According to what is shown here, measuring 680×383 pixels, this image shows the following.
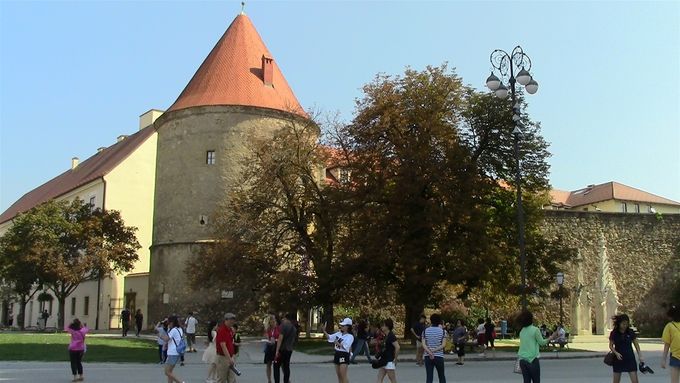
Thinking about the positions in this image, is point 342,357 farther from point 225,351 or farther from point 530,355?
point 530,355

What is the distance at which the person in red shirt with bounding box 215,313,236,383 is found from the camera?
13200 millimetres

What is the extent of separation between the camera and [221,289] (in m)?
37.8

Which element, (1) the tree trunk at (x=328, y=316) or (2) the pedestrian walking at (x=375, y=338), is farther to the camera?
(1) the tree trunk at (x=328, y=316)

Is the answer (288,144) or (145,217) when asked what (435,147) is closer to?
(288,144)

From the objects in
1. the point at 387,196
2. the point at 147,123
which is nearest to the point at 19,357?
the point at 387,196

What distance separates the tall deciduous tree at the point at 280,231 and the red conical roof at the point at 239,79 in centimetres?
581

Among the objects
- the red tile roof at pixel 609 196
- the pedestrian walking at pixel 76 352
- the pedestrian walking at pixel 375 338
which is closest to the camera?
the pedestrian walking at pixel 76 352

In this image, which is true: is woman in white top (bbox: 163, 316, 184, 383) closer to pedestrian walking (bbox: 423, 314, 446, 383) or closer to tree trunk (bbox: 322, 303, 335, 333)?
pedestrian walking (bbox: 423, 314, 446, 383)

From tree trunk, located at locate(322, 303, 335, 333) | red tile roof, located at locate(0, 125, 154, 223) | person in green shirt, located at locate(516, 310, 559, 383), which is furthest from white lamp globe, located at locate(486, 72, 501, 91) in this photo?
red tile roof, located at locate(0, 125, 154, 223)

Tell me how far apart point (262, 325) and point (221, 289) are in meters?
2.86

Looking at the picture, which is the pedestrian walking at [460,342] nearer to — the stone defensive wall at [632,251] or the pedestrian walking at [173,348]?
the pedestrian walking at [173,348]

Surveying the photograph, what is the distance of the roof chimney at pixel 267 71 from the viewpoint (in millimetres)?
41281

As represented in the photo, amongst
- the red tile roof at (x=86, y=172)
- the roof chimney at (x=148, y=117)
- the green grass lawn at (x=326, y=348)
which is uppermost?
the roof chimney at (x=148, y=117)

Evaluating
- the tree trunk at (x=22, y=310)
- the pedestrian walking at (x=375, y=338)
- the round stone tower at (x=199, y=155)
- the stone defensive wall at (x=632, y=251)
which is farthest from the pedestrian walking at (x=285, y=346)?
the stone defensive wall at (x=632, y=251)
